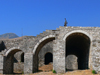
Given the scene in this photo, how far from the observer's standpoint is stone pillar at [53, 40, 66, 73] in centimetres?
1341

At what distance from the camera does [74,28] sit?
1372 cm

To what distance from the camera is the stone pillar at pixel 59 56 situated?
44.0 feet

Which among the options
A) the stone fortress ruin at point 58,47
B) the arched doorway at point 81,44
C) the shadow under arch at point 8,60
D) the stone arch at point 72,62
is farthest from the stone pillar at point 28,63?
the stone arch at point 72,62

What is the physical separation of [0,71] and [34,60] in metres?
3.98

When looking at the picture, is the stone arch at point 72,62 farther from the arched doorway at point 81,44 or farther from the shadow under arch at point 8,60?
the shadow under arch at point 8,60

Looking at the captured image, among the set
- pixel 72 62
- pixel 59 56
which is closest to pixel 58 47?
pixel 59 56

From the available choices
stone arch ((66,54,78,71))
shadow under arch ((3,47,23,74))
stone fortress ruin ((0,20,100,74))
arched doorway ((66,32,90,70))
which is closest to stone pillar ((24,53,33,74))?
stone fortress ruin ((0,20,100,74))

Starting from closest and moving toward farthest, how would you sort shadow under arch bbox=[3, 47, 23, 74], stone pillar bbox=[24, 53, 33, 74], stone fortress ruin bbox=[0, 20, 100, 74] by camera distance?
stone fortress ruin bbox=[0, 20, 100, 74], stone pillar bbox=[24, 53, 33, 74], shadow under arch bbox=[3, 47, 23, 74]

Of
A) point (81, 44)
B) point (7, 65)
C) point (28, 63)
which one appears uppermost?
point (81, 44)

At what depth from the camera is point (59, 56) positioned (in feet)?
44.5

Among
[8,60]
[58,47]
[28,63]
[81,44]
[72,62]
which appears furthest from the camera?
[72,62]

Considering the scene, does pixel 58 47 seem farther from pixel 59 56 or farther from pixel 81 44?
pixel 81 44

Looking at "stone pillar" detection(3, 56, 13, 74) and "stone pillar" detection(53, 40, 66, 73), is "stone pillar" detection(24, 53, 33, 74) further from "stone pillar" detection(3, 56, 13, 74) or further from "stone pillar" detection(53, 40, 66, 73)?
"stone pillar" detection(53, 40, 66, 73)

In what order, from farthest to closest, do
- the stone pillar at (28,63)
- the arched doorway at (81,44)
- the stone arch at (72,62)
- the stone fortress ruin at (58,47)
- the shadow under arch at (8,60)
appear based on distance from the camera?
the stone arch at (72,62), the shadow under arch at (8,60), the stone pillar at (28,63), the arched doorway at (81,44), the stone fortress ruin at (58,47)
